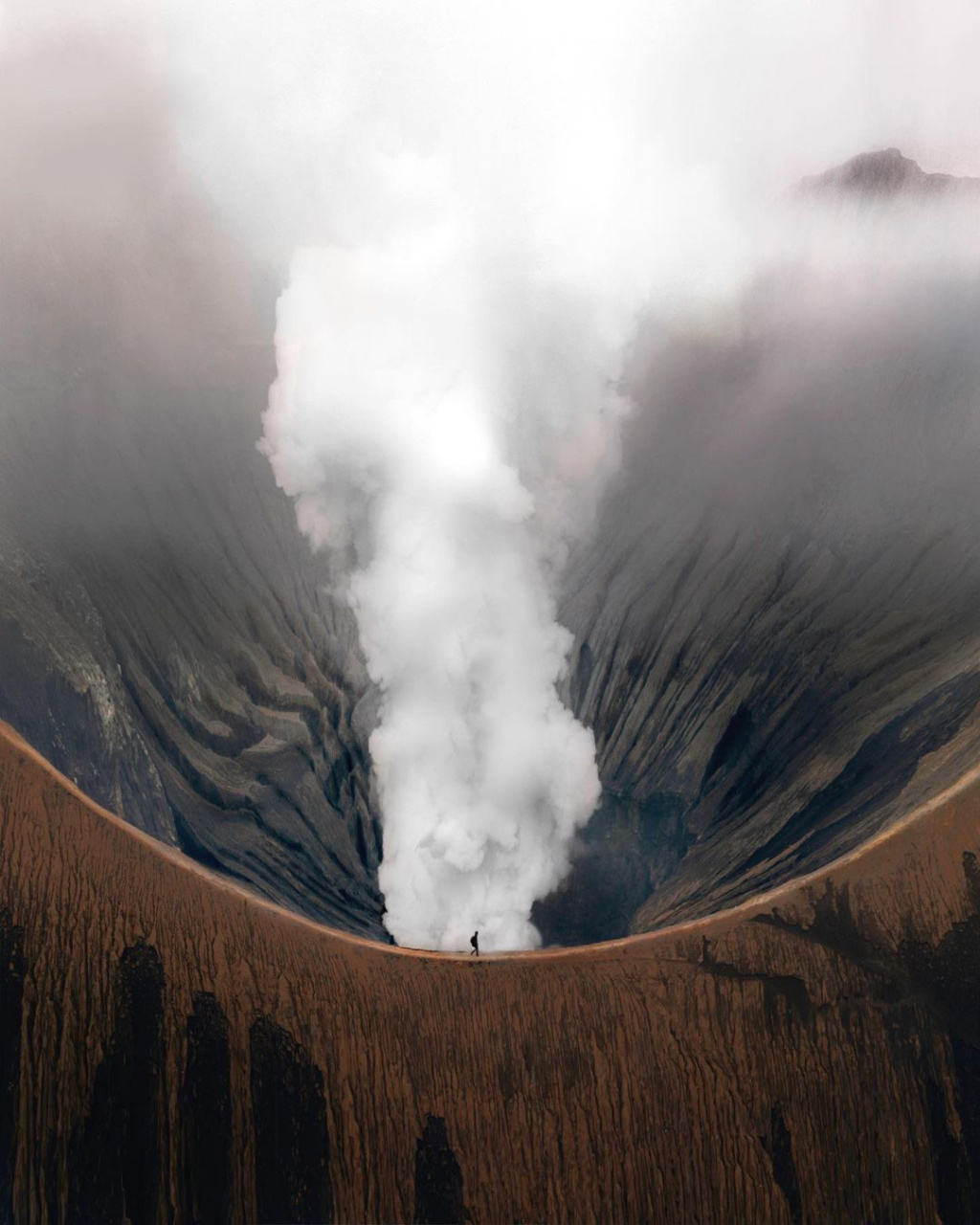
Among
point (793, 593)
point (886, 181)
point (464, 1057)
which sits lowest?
point (464, 1057)

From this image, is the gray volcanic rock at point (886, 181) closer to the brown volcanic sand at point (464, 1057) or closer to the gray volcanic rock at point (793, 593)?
the gray volcanic rock at point (793, 593)

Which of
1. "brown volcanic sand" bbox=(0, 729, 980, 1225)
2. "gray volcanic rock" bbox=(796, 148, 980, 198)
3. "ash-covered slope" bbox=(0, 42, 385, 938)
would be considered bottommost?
"brown volcanic sand" bbox=(0, 729, 980, 1225)

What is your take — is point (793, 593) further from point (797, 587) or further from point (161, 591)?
point (161, 591)

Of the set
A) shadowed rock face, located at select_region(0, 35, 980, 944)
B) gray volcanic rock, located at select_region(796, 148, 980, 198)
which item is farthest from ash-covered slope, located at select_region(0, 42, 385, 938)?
gray volcanic rock, located at select_region(796, 148, 980, 198)

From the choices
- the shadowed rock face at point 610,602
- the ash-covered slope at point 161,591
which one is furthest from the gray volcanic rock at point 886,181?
the ash-covered slope at point 161,591

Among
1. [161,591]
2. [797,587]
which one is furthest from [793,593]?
[161,591]

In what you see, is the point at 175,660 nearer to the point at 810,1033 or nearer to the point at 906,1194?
the point at 810,1033

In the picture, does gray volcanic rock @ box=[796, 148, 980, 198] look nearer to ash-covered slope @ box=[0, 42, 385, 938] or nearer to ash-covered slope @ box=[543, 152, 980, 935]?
ash-covered slope @ box=[543, 152, 980, 935]

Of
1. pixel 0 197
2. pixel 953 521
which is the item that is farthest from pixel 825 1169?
pixel 0 197
